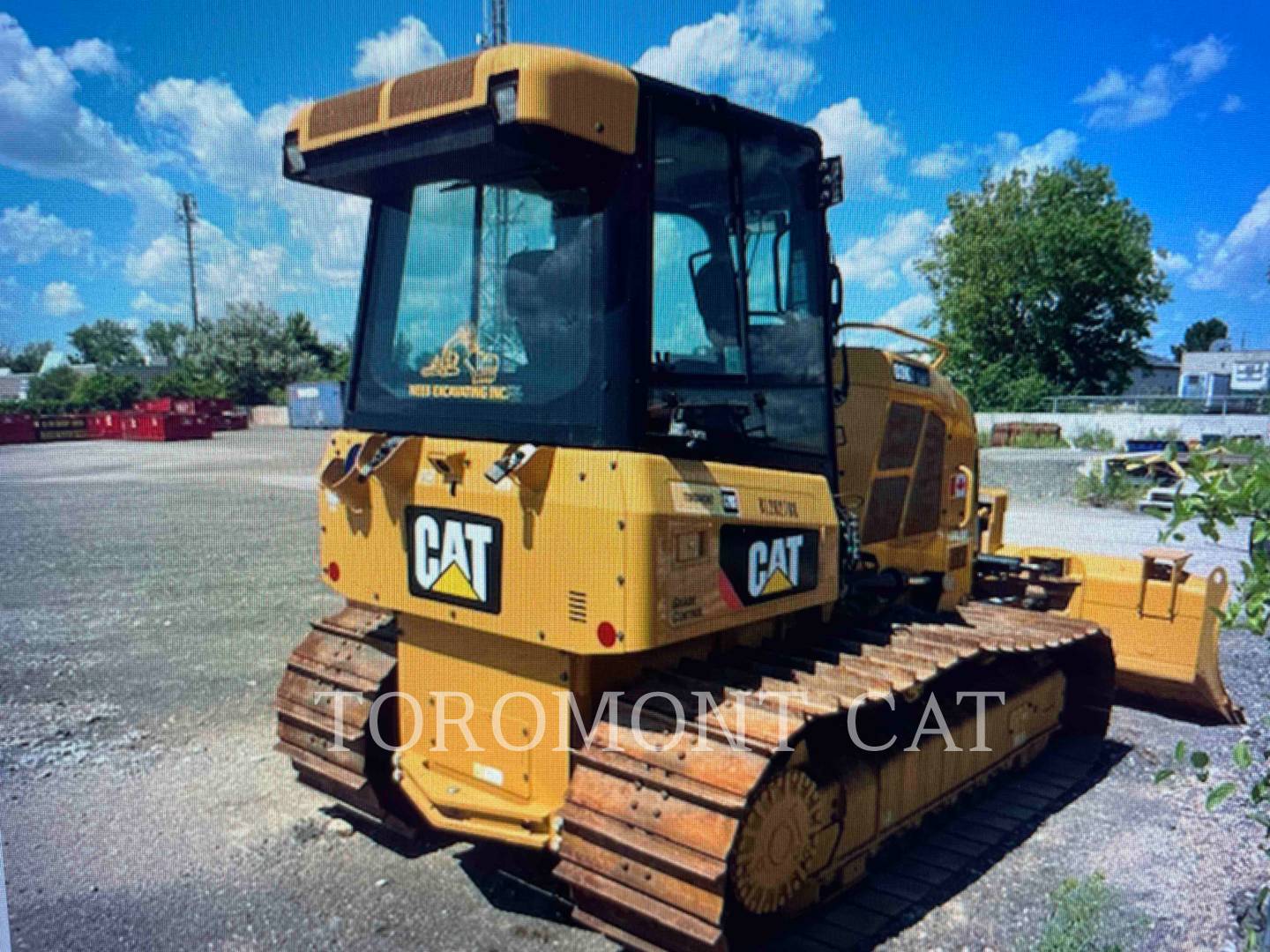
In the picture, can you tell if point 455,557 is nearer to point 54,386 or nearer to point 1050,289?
point 1050,289

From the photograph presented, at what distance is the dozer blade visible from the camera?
5.63 meters

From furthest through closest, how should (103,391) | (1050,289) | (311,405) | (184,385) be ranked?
(184,385) < (103,391) < (311,405) < (1050,289)

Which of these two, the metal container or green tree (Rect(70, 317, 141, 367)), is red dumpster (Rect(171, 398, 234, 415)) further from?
green tree (Rect(70, 317, 141, 367))

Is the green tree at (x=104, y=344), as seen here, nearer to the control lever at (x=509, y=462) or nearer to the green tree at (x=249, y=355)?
the green tree at (x=249, y=355)

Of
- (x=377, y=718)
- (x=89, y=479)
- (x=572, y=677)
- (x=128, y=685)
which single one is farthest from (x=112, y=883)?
(x=89, y=479)

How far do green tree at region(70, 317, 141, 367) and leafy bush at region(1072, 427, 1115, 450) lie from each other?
49119 mm

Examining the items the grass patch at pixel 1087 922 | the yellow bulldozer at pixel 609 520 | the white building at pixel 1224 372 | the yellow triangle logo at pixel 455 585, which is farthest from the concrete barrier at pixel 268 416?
the grass patch at pixel 1087 922

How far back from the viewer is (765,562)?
3479 mm

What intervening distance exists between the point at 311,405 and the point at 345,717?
40.2 meters

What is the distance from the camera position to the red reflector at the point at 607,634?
302 centimetres

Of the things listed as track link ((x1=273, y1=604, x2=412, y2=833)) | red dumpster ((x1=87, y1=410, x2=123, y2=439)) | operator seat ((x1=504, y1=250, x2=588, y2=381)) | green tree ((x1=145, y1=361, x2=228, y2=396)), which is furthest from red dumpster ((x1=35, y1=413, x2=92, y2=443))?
operator seat ((x1=504, y1=250, x2=588, y2=381))

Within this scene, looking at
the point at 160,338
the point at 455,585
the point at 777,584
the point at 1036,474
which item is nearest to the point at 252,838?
the point at 455,585

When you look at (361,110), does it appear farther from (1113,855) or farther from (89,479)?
(89,479)

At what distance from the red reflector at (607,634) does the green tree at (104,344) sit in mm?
56749
